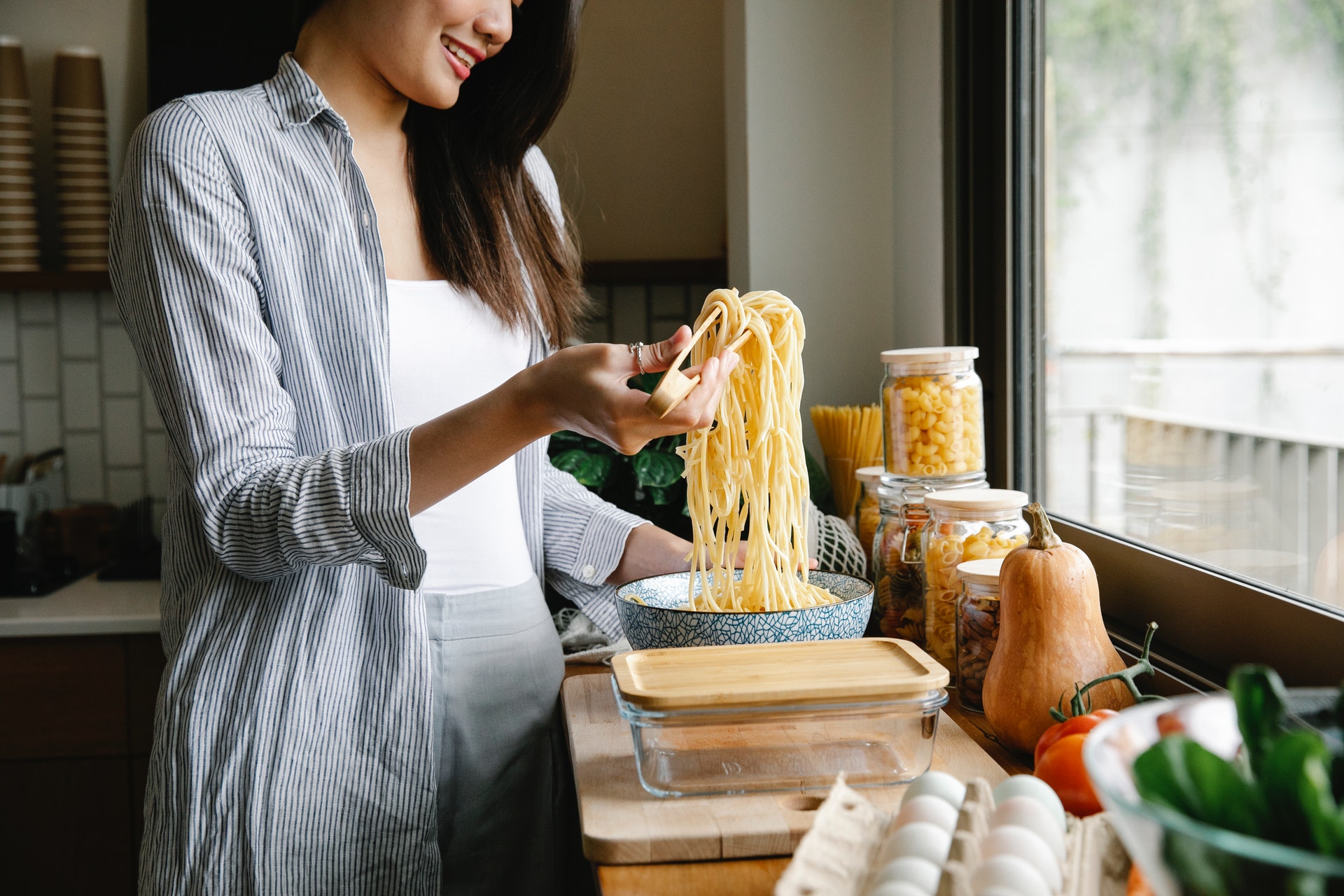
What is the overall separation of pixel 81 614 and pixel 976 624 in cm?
185

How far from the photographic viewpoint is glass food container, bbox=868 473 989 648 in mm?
1288

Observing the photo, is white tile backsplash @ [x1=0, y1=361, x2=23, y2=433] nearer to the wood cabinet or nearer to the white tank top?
the wood cabinet

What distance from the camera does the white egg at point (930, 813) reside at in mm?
641

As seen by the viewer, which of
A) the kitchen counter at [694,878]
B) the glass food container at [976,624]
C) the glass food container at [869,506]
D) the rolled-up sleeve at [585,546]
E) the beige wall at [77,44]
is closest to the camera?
the kitchen counter at [694,878]

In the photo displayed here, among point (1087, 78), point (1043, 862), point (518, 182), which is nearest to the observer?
point (1043, 862)

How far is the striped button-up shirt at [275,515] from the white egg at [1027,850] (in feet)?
1.90

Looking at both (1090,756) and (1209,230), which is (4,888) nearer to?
(1090,756)

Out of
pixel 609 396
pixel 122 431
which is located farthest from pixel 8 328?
pixel 609 396

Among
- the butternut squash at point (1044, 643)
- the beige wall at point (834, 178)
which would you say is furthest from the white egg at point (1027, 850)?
the beige wall at point (834, 178)

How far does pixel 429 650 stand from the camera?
1138 mm

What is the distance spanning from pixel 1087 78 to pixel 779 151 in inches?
23.2

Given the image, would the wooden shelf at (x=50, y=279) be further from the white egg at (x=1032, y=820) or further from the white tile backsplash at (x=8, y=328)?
the white egg at (x=1032, y=820)

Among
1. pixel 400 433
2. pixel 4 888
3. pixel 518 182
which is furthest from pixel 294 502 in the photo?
pixel 4 888

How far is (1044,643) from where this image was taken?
0.97m
